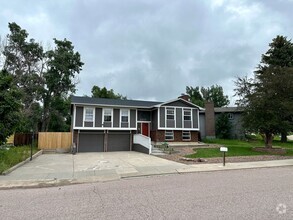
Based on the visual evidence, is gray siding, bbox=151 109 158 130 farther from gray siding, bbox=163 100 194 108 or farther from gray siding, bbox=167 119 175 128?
gray siding, bbox=163 100 194 108

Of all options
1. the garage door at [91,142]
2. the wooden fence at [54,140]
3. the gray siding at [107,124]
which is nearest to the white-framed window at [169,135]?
the gray siding at [107,124]

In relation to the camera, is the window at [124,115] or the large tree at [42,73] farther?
the large tree at [42,73]

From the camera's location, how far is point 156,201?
547cm

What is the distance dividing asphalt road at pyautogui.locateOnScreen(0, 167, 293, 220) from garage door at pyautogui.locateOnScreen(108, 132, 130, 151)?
618 inches

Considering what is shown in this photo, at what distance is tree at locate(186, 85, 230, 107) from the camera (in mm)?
61184

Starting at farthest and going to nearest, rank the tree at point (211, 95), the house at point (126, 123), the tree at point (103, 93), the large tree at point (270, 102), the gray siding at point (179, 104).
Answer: the tree at point (211, 95)
the tree at point (103, 93)
the gray siding at point (179, 104)
the house at point (126, 123)
the large tree at point (270, 102)

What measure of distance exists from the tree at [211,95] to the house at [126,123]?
125ft

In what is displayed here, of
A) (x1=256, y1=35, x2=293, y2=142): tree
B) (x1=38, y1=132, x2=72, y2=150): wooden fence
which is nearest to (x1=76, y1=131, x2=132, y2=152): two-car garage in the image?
(x1=38, y1=132, x2=72, y2=150): wooden fence

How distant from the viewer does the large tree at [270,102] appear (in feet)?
57.1

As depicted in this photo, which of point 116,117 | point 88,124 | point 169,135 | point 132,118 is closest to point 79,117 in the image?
point 88,124

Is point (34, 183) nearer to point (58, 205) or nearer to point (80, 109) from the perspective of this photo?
point (58, 205)

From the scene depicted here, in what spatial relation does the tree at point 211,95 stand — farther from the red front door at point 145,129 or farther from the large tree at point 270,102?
the large tree at point 270,102

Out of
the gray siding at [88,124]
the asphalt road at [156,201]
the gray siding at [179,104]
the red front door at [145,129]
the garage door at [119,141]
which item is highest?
the gray siding at [179,104]

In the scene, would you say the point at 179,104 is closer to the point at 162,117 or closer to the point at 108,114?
the point at 162,117
